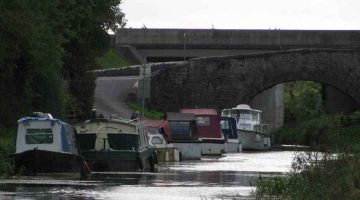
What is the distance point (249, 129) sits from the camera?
65.1 metres

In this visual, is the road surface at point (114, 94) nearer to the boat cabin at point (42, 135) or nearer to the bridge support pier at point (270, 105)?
the bridge support pier at point (270, 105)

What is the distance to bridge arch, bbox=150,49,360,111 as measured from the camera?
72.9m

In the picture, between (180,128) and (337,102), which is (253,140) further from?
(337,102)

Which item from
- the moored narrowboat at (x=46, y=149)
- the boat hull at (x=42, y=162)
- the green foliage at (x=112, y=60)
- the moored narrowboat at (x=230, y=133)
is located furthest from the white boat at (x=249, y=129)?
the boat hull at (x=42, y=162)

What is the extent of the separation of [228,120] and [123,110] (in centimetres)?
628

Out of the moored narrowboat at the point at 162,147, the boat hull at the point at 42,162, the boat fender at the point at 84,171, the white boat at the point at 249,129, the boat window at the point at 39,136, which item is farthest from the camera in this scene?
the white boat at the point at 249,129

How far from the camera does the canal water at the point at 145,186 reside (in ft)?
76.5

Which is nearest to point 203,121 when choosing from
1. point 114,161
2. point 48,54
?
point 48,54

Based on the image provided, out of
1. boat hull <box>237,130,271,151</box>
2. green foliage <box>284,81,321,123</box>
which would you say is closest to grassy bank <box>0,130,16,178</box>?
boat hull <box>237,130,271,151</box>

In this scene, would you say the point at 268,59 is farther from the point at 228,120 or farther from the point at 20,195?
the point at 20,195

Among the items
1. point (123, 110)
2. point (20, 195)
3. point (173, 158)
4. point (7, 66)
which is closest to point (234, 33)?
point (123, 110)

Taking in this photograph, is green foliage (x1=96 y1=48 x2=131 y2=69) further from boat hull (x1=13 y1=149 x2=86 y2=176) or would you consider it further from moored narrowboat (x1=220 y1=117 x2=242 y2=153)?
boat hull (x1=13 y1=149 x2=86 y2=176)

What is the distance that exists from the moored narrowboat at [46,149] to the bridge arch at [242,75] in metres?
41.5

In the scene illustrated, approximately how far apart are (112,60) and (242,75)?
40.8ft
